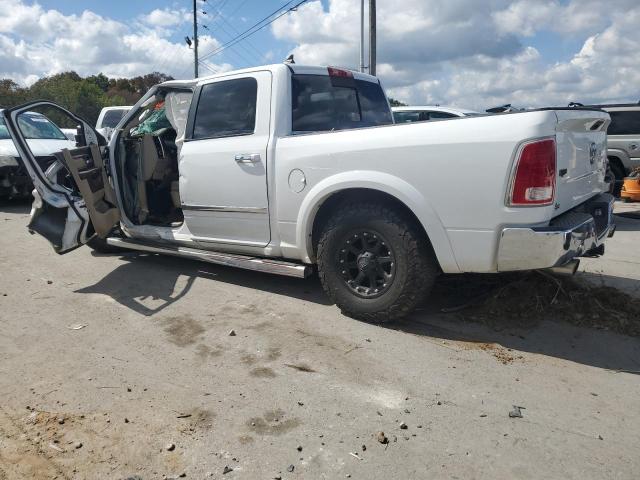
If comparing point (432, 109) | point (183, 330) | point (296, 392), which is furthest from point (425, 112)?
point (296, 392)

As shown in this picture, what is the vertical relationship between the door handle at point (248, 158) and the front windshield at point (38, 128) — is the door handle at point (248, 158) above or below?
below

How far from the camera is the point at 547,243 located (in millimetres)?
3107

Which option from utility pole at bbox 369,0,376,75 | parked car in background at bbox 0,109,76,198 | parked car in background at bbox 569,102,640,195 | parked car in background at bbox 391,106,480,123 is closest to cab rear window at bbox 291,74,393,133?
parked car in background at bbox 391,106,480,123

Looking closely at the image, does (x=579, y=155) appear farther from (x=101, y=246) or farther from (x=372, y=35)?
(x=372, y=35)

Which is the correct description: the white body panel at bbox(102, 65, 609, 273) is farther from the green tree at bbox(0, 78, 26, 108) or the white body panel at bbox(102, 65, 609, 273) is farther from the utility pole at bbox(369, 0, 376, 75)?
the green tree at bbox(0, 78, 26, 108)

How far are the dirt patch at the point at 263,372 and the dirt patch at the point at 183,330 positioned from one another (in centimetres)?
69

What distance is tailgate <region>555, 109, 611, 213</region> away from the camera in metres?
3.26

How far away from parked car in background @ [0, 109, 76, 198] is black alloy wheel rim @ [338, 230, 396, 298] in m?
6.92

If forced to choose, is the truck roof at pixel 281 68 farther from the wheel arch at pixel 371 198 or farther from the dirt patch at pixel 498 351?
the dirt patch at pixel 498 351

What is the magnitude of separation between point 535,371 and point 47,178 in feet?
15.2

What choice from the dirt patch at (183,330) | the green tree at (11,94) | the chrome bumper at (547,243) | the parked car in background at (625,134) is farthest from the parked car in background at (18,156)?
the green tree at (11,94)

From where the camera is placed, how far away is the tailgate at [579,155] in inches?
128

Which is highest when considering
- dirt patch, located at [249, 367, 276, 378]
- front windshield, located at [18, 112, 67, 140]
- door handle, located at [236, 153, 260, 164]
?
front windshield, located at [18, 112, 67, 140]

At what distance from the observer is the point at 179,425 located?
108 inches
